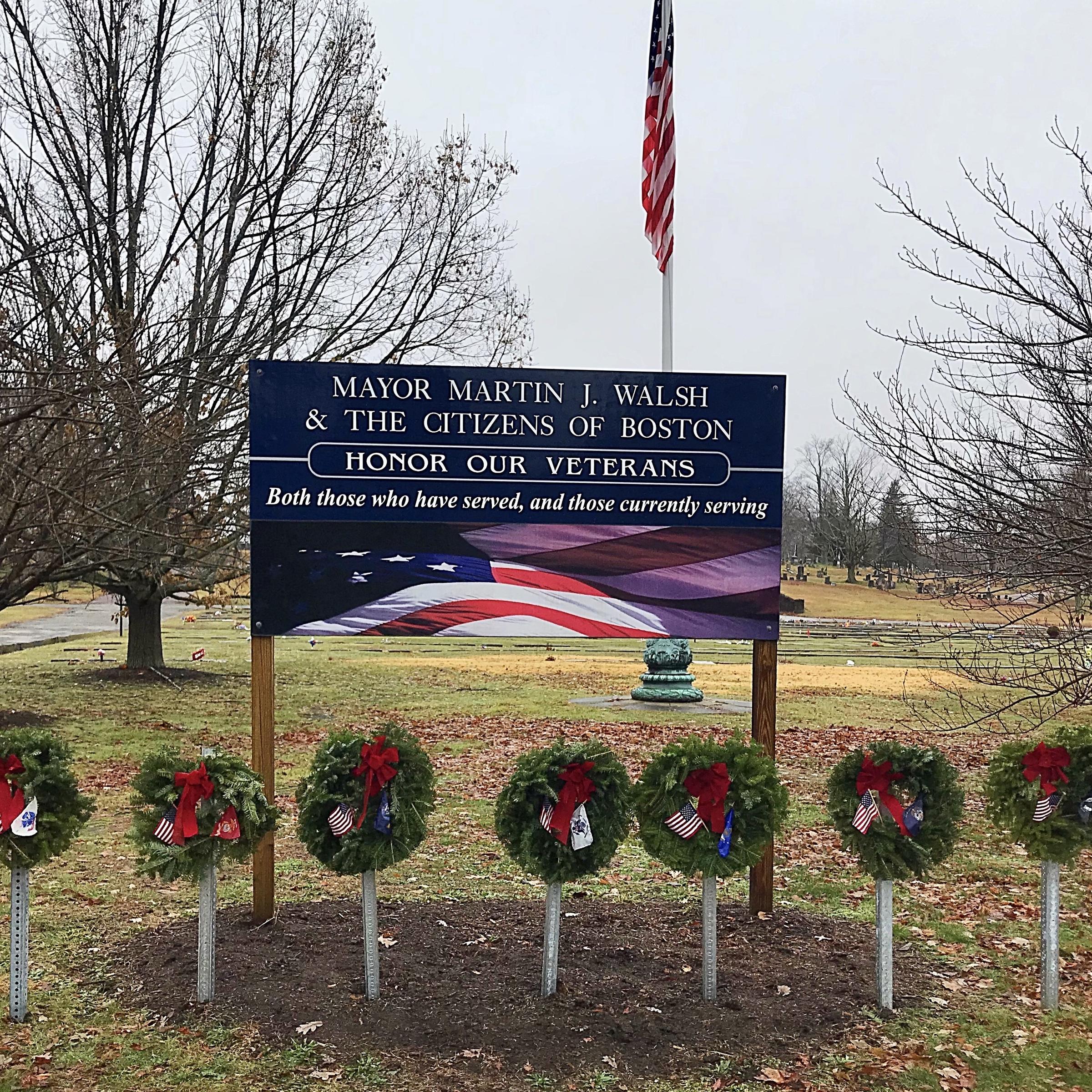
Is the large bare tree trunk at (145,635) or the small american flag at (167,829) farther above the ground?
the small american flag at (167,829)

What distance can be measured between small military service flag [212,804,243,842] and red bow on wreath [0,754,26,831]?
92 cm

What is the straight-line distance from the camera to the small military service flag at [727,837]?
5.13m

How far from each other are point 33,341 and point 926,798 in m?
8.56

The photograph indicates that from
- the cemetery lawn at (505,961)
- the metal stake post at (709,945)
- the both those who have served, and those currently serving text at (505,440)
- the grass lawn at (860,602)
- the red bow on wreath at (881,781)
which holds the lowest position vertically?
the grass lawn at (860,602)

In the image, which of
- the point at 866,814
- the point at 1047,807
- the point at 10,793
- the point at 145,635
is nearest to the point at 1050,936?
the point at 1047,807

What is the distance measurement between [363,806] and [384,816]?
11 cm

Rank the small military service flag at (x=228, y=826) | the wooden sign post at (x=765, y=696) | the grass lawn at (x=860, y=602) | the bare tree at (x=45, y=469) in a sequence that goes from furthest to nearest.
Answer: the grass lawn at (x=860, y=602)
the bare tree at (x=45, y=469)
the wooden sign post at (x=765, y=696)
the small military service flag at (x=228, y=826)

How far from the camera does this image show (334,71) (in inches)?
627

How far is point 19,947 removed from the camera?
16.4 feet

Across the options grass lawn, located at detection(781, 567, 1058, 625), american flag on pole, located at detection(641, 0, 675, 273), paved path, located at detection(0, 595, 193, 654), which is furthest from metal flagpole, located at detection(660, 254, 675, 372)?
grass lawn, located at detection(781, 567, 1058, 625)

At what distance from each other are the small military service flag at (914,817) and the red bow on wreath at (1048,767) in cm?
57

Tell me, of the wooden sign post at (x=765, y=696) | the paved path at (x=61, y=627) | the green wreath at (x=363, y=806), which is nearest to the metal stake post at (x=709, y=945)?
the wooden sign post at (x=765, y=696)

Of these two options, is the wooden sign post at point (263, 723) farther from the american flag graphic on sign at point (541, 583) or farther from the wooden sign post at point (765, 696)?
the wooden sign post at point (765, 696)

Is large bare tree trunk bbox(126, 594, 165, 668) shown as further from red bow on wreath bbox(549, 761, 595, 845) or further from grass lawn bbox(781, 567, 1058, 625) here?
grass lawn bbox(781, 567, 1058, 625)
